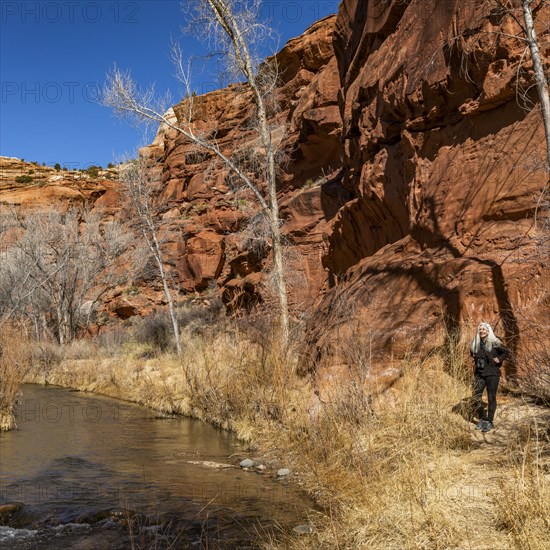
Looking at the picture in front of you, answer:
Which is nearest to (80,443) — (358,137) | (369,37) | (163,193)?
(358,137)

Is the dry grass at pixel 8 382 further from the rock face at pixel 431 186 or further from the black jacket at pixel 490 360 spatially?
the black jacket at pixel 490 360

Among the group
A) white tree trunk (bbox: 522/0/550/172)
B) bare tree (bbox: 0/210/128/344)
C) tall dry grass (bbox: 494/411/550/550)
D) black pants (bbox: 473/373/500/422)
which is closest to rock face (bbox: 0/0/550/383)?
white tree trunk (bbox: 522/0/550/172)

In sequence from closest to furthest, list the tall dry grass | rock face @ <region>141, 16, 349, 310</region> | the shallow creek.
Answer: the tall dry grass, the shallow creek, rock face @ <region>141, 16, 349, 310</region>

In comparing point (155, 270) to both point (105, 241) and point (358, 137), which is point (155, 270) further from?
point (358, 137)

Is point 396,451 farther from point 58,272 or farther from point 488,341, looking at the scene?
point 58,272

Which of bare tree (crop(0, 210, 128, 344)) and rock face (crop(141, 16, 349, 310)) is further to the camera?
bare tree (crop(0, 210, 128, 344))

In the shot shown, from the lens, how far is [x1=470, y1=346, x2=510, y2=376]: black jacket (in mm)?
6721

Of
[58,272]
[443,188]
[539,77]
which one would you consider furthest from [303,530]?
[58,272]

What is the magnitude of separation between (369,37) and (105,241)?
79.9ft

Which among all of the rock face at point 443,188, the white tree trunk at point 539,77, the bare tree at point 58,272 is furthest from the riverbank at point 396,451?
the bare tree at point 58,272

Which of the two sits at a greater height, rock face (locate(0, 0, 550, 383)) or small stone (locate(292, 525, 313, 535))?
rock face (locate(0, 0, 550, 383))

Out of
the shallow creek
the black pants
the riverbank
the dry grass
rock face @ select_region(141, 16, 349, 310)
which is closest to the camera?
the riverbank

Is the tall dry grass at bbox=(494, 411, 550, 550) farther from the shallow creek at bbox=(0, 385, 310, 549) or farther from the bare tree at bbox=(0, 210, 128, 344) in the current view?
the bare tree at bbox=(0, 210, 128, 344)

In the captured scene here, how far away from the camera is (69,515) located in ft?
20.5
